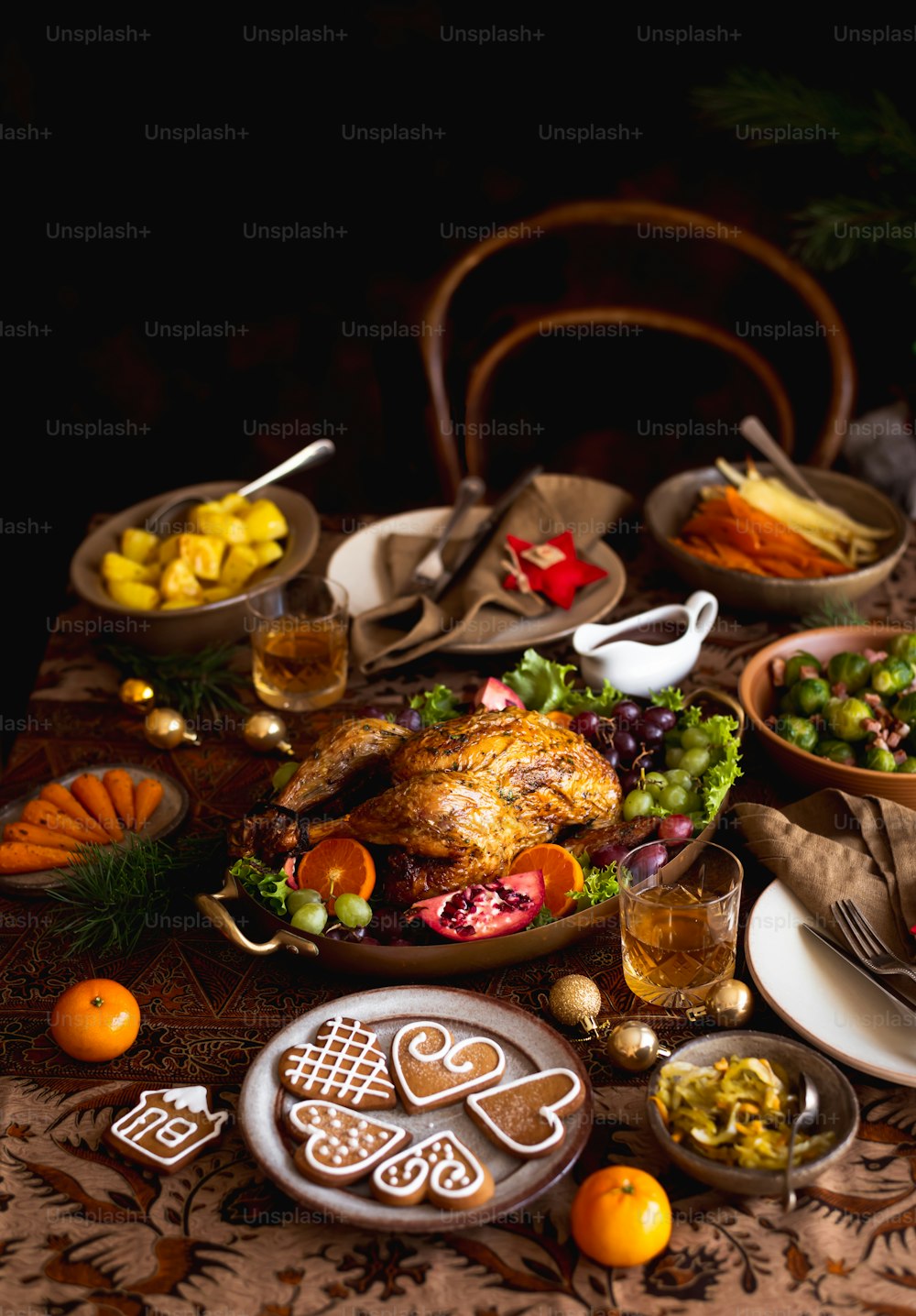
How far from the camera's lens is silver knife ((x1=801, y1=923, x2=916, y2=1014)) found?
6.09ft

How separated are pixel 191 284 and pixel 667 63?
226 centimetres

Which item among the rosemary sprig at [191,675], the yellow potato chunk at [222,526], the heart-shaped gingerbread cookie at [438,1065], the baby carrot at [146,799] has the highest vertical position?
the yellow potato chunk at [222,526]

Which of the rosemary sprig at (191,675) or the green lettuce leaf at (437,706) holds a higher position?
the green lettuce leaf at (437,706)

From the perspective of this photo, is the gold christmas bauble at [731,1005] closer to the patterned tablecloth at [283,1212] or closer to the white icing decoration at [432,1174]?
the patterned tablecloth at [283,1212]

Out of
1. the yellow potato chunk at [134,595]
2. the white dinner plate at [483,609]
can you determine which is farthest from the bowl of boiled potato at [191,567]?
the white dinner plate at [483,609]

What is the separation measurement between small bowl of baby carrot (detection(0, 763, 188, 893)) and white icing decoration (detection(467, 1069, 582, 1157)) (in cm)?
88

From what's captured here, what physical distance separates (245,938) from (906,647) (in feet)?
4.89

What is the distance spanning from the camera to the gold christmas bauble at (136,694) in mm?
2725

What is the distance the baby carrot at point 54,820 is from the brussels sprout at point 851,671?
1.49 m

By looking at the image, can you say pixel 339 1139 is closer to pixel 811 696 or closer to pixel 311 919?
pixel 311 919

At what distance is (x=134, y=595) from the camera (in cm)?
290

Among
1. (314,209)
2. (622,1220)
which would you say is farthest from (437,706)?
(314,209)

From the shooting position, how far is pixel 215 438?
5824mm

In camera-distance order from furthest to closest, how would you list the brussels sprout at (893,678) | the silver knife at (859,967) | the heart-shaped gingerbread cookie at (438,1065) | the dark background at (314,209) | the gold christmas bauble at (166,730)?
the dark background at (314,209), the gold christmas bauble at (166,730), the brussels sprout at (893,678), the silver knife at (859,967), the heart-shaped gingerbread cookie at (438,1065)
